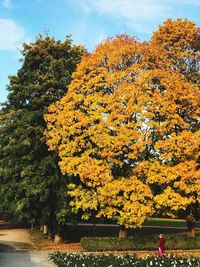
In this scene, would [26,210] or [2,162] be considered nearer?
[26,210]

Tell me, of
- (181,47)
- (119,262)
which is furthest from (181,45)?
(119,262)

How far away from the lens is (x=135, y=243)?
26.6 metres

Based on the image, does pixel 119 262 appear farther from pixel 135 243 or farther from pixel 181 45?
pixel 181 45

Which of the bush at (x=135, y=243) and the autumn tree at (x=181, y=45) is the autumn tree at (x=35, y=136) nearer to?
the bush at (x=135, y=243)

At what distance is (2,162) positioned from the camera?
34.5 metres

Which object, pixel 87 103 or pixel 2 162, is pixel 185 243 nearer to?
pixel 87 103

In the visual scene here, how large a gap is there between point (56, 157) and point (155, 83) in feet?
30.2

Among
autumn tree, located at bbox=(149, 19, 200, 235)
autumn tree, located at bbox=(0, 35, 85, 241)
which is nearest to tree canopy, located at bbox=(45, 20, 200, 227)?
autumn tree, located at bbox=(149, 19, 200, 235)

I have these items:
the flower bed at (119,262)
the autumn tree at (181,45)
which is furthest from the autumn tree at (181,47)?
the flower bed at (119,262)

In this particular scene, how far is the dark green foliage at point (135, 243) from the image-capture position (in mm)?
26391

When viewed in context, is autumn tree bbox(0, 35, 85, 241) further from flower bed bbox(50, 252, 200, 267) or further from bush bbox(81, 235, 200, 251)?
flower bed bbox(50, 252, 200, 267)

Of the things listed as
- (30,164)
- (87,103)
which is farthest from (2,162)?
(87,103)

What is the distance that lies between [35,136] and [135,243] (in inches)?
440

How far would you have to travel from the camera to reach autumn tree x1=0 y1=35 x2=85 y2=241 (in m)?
30.4
